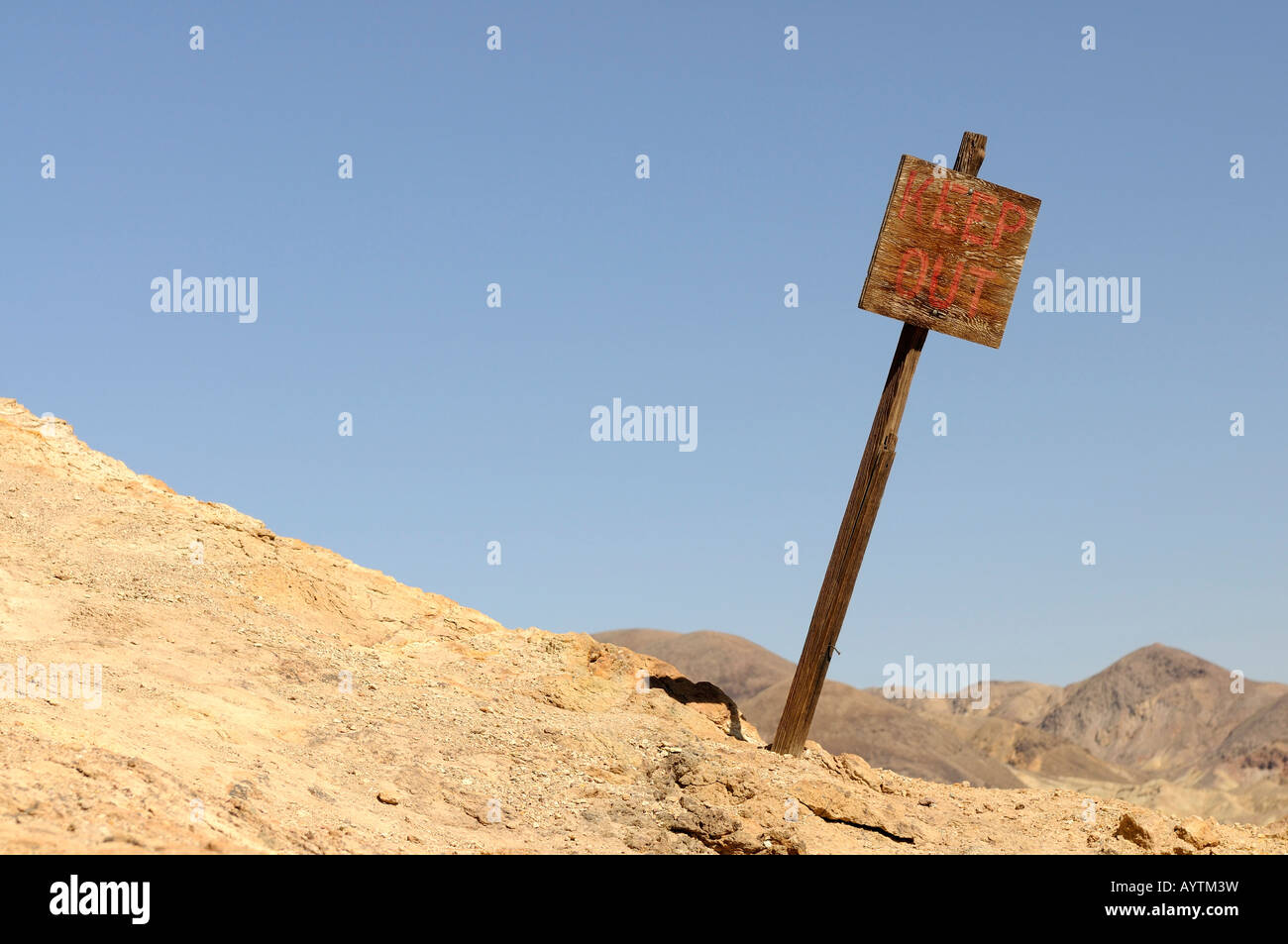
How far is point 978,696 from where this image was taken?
69.9 metres

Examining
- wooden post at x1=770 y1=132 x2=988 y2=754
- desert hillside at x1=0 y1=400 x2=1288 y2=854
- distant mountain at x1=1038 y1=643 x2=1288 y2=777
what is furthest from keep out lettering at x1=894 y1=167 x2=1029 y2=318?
distant mountain at x1=1038 y1=643 x2=1288 y2=777

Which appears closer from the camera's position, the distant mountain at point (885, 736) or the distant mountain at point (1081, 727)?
the distant mountain at point (885, 736)

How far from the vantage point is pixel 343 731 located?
9500 mm

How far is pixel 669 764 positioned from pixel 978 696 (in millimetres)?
63703

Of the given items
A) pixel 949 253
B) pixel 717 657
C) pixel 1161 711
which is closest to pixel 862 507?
pixel 949 253

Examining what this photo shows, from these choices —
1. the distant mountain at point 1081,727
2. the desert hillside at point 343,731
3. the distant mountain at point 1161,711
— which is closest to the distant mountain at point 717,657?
the distant mountain at point 1081,727

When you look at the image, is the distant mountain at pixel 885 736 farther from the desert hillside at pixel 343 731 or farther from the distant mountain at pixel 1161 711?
the desert hillside at pixel 343 731

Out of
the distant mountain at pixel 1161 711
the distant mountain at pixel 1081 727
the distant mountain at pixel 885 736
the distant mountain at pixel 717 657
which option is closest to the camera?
the distant mountain at pixel 885 736

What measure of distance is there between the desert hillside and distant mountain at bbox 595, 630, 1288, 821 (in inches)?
787

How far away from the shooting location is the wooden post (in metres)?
11.6

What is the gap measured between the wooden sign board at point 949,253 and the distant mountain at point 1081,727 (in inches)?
790

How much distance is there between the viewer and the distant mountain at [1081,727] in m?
35.7
